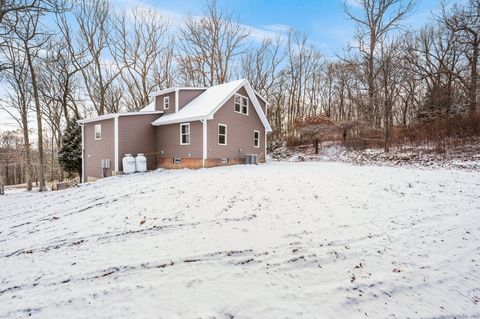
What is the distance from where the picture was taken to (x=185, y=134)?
13.8 meters

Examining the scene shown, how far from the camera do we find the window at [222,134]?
46.1 feet

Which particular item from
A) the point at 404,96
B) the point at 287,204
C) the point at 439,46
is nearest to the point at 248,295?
the point at 287,204

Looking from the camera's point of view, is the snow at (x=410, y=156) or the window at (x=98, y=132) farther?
the window at (x=98, y=132)

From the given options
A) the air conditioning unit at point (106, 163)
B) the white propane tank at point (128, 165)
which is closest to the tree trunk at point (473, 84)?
the white propane tank at point (128, 165)

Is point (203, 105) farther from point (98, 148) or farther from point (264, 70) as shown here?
point (264, 70)

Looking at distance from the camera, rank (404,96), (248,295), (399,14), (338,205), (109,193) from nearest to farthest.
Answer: (248,295) → (338,205) → (109,193) → (399,14) → (404,96)

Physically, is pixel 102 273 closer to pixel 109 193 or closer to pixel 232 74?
pixel 109 193

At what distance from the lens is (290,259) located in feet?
10.8

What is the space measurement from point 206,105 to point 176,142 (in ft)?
9.21

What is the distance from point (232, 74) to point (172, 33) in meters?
7.30

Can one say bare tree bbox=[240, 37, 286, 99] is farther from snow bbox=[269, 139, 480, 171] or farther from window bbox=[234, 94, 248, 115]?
window bbox=[234, 94, 248, 115]

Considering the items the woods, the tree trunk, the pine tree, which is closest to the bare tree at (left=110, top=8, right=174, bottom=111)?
the woods

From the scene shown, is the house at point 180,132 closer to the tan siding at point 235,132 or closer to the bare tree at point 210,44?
the tan siding at point 235,132

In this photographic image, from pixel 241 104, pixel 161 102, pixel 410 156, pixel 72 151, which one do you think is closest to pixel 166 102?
pixel 161 102
